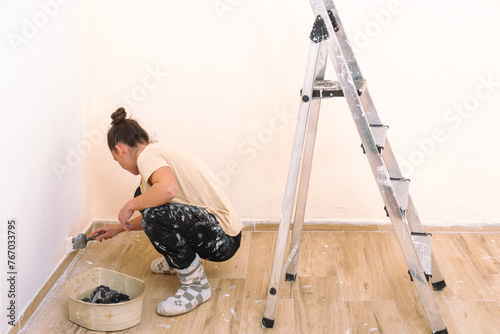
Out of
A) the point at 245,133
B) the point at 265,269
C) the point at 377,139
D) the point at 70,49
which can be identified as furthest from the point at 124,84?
the point at 377,139

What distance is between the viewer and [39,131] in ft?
7.35

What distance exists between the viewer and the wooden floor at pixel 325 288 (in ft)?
7.14

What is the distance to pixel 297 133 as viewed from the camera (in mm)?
2004

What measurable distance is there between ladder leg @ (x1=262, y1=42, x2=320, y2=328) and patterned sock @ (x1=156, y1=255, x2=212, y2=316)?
0.94 ft

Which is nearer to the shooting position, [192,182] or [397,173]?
[397,173]

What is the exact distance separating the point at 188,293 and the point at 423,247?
0.88m

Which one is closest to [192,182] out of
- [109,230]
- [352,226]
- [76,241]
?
[109,230]

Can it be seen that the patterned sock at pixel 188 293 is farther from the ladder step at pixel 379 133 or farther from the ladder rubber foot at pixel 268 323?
the ladder step at pixel 379 133

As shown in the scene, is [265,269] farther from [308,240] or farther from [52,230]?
[52,230]

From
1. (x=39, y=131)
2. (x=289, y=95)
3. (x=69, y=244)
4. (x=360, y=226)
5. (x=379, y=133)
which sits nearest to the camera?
(x=379, y=133)

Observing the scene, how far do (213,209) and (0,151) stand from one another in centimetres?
81

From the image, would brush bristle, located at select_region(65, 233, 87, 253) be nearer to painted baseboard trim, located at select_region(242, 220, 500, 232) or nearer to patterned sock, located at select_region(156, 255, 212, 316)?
patterned sock, located at select_region(156, 255, 212, 316)

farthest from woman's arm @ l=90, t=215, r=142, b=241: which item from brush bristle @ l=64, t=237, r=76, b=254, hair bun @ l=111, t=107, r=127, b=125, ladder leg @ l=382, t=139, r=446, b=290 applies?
ladder leg @ l=382, t=139, r=446, b=290

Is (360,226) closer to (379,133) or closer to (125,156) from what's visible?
(379,133)
